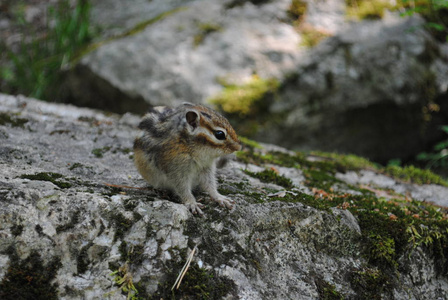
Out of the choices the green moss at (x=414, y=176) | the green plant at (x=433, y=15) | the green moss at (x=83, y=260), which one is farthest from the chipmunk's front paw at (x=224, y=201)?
the green plant at (x=433, y=15)

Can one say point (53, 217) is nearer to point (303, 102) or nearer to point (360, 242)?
point (360, 242)

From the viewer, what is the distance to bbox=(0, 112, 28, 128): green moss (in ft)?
14.4

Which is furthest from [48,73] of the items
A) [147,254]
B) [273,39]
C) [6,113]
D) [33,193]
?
[147,254]

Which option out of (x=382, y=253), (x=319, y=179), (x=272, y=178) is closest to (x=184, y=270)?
(x=382, y=253)

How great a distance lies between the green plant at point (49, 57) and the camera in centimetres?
844

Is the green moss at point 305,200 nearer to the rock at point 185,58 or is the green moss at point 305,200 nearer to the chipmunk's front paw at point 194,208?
the chipmunk's front paw at point 194,208

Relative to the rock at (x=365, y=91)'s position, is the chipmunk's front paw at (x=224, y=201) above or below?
above

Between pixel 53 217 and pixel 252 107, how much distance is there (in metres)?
5.21

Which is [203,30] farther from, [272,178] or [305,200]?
[305,200]

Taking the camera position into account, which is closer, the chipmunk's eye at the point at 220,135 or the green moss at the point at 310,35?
the chipmunk's eye at the point at 220,135

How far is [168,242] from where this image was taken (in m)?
2.58

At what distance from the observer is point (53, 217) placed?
2.49 m

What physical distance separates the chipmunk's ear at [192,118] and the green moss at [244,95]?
401 centimetres

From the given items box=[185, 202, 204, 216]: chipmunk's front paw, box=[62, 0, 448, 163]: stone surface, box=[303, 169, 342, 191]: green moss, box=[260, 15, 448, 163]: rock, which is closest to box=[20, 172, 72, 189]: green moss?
box=[185, 202, 204, 216]: chipmunk's front paw
